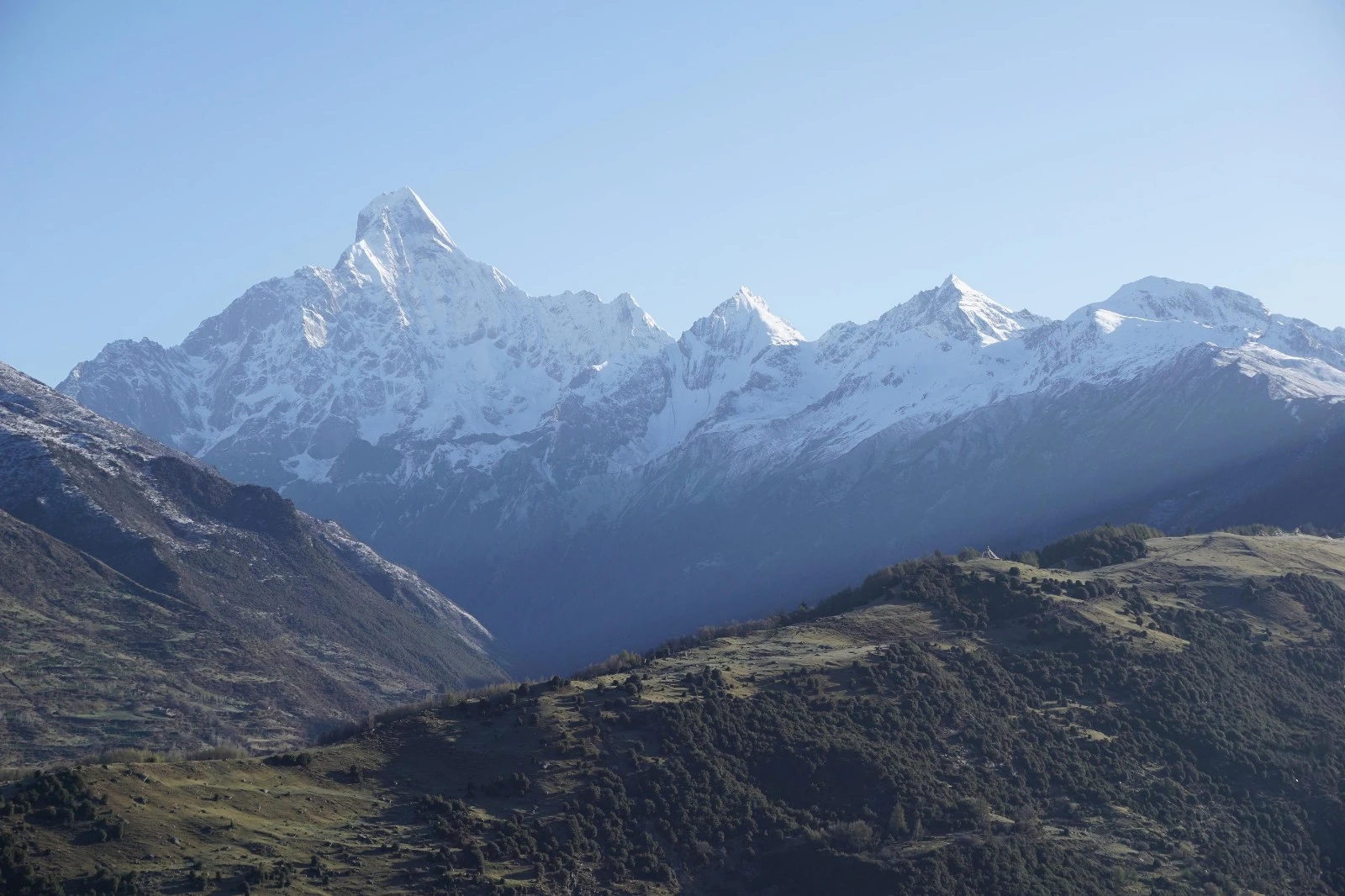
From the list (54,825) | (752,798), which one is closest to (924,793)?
(752,798)

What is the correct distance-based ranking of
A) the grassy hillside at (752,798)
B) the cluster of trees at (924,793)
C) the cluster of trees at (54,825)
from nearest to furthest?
the cluster of trees at (54,825), the grassy hillside at (752,798), the cluster of trees at (924,793)

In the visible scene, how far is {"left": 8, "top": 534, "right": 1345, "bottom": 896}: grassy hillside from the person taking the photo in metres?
136

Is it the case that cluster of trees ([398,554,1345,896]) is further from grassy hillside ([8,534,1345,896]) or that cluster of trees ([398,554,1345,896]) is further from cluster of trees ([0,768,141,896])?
cluster of trees ([0,768,141,896])

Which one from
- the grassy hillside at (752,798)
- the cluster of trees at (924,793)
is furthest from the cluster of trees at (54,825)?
the cluster of trees at (924,793)

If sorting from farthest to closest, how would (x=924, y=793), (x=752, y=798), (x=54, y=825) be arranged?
1. (x=924, y=793)
2. (x=752, y=798)
3. (x=54, y=825)

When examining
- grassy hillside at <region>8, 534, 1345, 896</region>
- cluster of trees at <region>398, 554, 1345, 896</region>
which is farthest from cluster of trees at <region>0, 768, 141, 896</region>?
cluster of trees at <region>398, 554, 1345, 896</region>

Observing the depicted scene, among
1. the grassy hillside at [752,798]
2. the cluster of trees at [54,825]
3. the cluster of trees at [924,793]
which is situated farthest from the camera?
the cluster of trees at [924,793]

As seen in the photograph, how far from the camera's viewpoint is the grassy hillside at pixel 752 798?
13625cm

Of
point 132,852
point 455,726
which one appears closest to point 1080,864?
point 455,726

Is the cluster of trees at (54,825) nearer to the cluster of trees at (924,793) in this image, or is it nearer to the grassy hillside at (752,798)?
the grassy hillside at (752,798)

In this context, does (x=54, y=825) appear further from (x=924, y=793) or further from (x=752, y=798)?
(x=924, y=793)

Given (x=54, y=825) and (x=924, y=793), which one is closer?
(x=54, y=825)

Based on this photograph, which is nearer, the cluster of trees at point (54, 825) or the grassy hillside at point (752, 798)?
the cluster of trees at point (54, 825)

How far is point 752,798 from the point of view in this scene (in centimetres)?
16375
